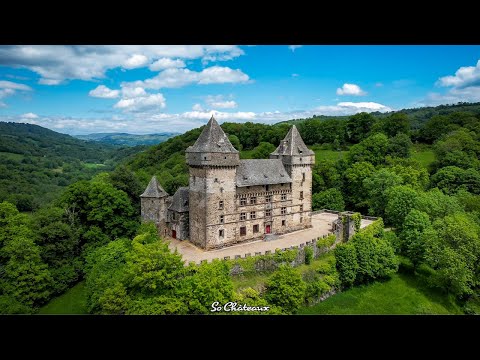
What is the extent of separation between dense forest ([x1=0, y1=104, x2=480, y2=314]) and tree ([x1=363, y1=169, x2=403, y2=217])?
0.10 metres

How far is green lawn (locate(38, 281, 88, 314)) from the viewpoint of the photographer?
20.7 metres

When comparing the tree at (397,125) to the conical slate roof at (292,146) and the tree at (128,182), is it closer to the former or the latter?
the conical slate roof at (292,146)

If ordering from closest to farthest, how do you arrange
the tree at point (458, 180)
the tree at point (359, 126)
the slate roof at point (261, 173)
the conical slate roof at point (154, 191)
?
the slate roof at point (261, 173), the conical slate roof at point (154, 191), the tree at point (458, 180), the tree at point (359, 126)

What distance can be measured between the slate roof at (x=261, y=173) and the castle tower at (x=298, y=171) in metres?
0.68

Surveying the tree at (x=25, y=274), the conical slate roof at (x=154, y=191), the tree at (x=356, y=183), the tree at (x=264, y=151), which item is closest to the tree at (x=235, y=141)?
the tree at (x=264, y=151)

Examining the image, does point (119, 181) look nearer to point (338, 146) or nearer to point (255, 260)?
point (255, 260)

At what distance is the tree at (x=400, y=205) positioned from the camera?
99.6 ft

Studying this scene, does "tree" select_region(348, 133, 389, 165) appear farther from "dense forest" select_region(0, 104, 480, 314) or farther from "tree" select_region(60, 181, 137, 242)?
"tree" select_region(60, 181, 137, 242)

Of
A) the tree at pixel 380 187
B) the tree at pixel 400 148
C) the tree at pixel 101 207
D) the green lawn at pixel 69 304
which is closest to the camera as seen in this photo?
the green lawn at pixel 69 304

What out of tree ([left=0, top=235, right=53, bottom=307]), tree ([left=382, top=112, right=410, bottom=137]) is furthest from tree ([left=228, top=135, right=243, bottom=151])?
tree ([left=0, top=235, right=53, bottom=307])

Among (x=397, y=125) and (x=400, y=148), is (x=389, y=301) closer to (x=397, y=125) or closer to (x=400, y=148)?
(x=400, y=148)

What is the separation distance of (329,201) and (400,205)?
8.09 m

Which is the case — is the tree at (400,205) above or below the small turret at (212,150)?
below

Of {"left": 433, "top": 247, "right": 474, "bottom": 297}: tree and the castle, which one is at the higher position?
the castle
